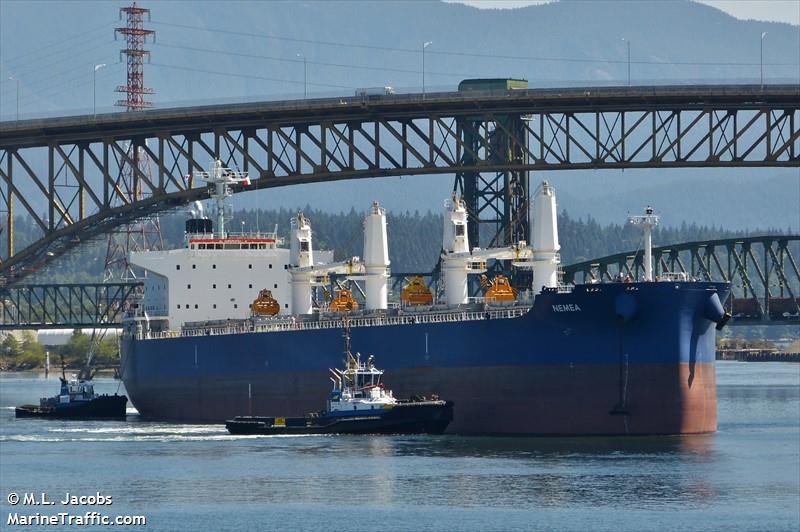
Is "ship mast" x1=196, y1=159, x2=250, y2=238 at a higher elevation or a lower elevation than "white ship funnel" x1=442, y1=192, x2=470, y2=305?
higher

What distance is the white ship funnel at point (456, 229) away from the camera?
75.2m

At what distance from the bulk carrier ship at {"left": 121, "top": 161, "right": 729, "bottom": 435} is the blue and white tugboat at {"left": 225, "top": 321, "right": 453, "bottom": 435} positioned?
4.91 ft

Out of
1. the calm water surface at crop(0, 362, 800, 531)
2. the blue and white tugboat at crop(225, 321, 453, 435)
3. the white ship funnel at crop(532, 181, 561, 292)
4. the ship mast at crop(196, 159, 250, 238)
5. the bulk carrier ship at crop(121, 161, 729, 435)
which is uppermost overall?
the ship mast at crop(196, 159, 250, 238)

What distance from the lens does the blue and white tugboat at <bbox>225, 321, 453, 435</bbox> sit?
6638 cm

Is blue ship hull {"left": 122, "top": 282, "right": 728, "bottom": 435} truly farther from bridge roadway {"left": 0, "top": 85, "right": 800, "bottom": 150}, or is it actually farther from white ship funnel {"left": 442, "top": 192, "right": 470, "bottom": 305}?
bridge roadway {"left": 0, "top": 85, "right": 800, "bottom": 150}

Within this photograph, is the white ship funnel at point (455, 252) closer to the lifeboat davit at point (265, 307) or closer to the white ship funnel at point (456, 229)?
the white ship funnel at point (456, 229)

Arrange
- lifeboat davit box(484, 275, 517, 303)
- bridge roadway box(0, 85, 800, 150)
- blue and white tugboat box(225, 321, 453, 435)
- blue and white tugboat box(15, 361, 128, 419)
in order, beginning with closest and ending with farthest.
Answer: blue and white tugboat box(225, 321, 453, 435)
lifeboat davit box(484, 275, 517, 303)
bridge roadway box(0, 85, 800, 150)
blue and white tugboat box(15, 361, 128, 419)

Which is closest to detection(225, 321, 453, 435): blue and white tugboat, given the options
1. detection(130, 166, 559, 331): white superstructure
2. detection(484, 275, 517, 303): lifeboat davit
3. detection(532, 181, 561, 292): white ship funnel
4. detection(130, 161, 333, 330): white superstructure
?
detection(484, 275, 517, 303): lifeboat davit

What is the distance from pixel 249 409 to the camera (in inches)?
3049

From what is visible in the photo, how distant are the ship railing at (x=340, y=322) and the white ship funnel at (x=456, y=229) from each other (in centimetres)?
449

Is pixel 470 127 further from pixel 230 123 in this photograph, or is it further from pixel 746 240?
pixel 746 240

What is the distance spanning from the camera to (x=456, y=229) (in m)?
75.4

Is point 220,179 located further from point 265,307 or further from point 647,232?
point 647,232

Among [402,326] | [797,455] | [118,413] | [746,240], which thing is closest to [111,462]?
[402,326]
